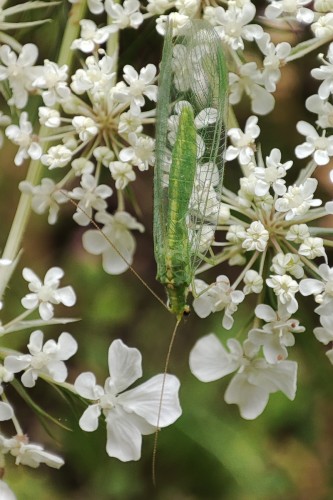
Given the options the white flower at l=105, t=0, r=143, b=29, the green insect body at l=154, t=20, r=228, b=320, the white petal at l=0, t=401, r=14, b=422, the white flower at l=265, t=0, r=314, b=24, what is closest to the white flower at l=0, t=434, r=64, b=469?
the white petal at l=0, t=401, r=14, b=422

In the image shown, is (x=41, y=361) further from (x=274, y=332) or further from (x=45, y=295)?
(x=274, y=332)

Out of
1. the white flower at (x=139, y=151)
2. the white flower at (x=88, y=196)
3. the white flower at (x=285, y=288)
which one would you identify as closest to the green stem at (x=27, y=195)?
the white flower at (x=88, y=196)

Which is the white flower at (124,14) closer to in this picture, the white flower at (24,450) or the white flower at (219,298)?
the white flower at (219,298)

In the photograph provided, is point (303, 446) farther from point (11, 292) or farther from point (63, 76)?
point (63, 76)

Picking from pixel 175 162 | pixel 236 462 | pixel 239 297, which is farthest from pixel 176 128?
pixel 236 462

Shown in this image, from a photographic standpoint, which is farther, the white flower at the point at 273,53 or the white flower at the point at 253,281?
the white flower at the point at 273,53

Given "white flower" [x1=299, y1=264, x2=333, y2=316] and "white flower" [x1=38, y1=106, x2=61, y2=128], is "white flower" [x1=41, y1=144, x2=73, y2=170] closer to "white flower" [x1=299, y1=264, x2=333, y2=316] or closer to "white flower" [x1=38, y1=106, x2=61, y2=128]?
"white flower" [x1=38, y1=106, x2=61, y2=128]

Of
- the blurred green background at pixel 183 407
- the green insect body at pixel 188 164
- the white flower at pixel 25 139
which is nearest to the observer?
the green insect body at pixel 188 164

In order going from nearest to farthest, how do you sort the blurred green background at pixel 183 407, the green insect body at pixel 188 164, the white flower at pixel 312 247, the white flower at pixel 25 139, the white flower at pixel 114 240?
the white flower at pixel 312 247
the green insect body at pixel 188 164
the white flower at pixel 25 139
the white flower at pixel 114 240
the blurred green background at pixel 183 407
